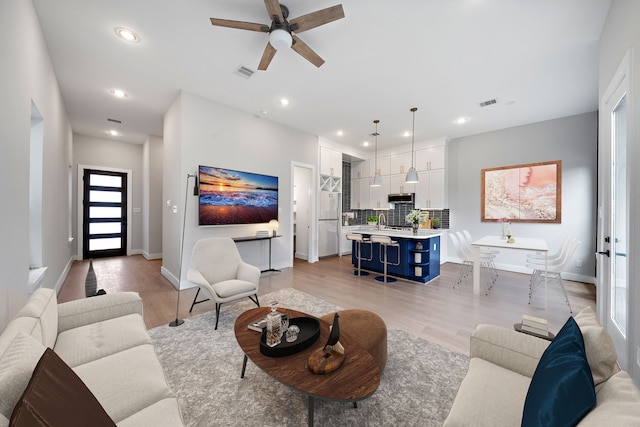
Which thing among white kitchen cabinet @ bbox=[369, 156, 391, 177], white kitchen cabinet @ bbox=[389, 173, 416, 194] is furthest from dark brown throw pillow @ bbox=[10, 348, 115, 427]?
white kitchen cabinet @ bbox=[369, 156, 391, 177]

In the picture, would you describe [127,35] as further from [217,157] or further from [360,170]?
[360,170]

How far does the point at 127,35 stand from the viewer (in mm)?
2717

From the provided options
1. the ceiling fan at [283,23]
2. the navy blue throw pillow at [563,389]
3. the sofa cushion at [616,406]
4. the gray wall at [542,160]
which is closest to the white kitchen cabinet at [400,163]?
the gray wall at [542,160]

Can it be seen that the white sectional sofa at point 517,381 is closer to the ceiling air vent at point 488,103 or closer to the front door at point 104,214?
the ceiling air vent at point 488,103

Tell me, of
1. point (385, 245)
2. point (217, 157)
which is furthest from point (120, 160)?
point (385, 245)

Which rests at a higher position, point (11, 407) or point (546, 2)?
point (546, 2)

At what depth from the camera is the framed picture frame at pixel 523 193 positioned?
4953mm

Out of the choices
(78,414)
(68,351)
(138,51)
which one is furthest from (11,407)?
(138,51)

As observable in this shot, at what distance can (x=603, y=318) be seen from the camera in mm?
2453

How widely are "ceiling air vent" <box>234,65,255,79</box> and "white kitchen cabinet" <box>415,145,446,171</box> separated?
15.8ft

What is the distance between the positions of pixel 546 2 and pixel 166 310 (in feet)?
17.1

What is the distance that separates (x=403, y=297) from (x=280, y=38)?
362cm

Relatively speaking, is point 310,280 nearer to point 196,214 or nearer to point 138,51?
point 196,214

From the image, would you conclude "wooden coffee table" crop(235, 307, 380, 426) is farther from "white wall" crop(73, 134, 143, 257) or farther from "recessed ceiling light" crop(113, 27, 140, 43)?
"white wall" crop(73, 134, 143, 257)
